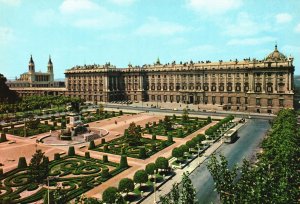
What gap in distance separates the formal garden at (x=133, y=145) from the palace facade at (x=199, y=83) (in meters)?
56.1

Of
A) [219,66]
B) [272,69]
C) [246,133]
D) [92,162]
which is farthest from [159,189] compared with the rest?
[219,66]

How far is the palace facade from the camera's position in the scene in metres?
97.2

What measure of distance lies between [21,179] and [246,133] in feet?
169

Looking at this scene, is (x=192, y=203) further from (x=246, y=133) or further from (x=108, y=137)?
(x=246, y=133)

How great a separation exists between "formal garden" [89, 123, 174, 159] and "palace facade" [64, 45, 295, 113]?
56138 mm

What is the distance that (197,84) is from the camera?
121m

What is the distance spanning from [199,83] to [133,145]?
2743 inches

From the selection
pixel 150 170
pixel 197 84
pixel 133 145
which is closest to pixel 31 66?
pixel 197 84

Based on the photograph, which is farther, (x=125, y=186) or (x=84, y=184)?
(x=84, y=184)

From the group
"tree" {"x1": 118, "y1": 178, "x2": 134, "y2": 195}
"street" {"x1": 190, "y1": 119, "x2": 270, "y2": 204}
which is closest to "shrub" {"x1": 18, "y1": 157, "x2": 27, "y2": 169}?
"tree" {"x1": 118, "y1": 178, "x2": 134, "y2": 195}

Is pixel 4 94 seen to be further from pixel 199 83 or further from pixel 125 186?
pixel 125 186

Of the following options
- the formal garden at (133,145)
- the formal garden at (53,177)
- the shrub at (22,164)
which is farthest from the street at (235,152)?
the shrub at (22,164)

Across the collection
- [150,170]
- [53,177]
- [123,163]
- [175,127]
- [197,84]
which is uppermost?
[197,84]

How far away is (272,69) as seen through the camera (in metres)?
97.2
